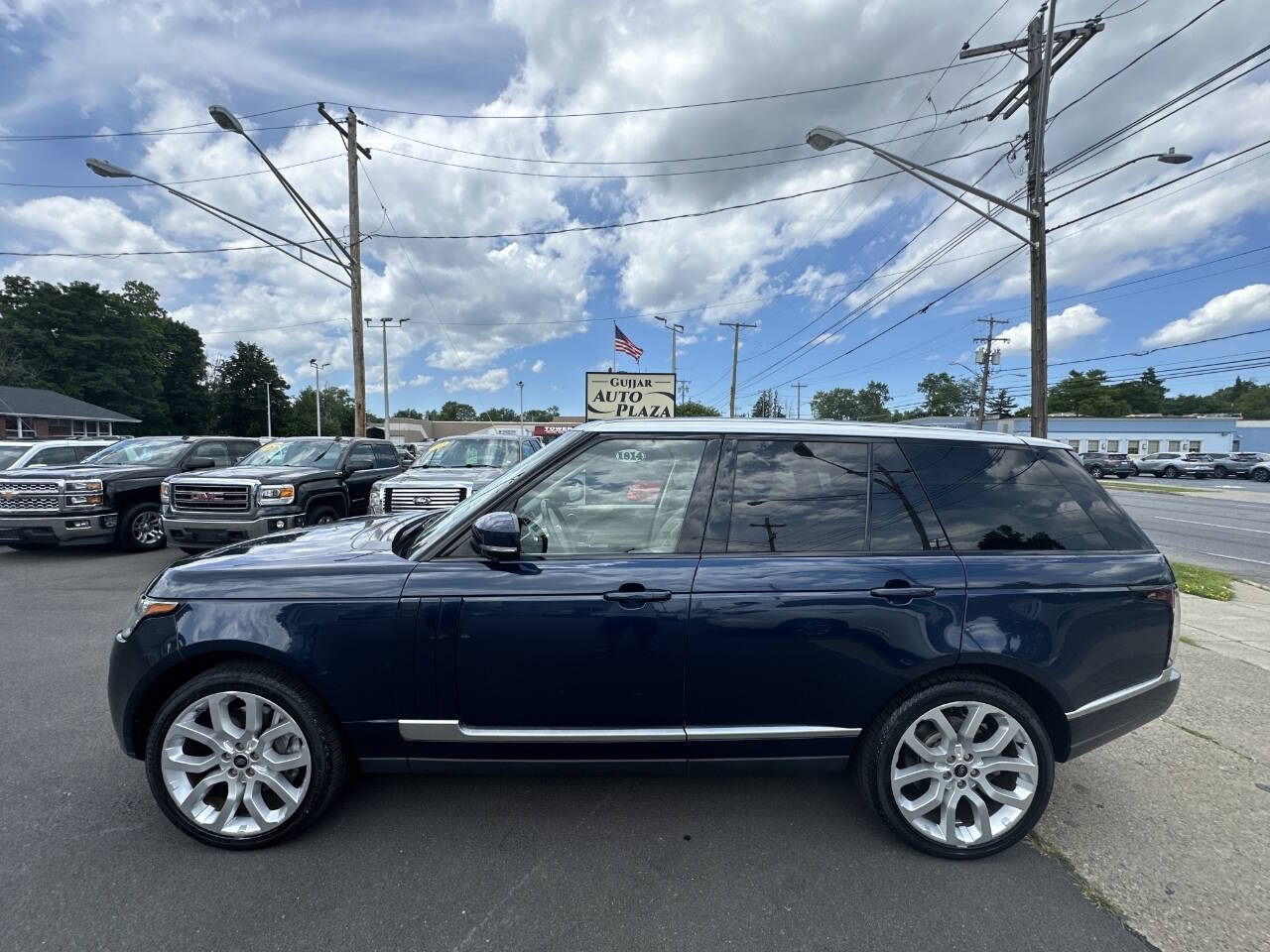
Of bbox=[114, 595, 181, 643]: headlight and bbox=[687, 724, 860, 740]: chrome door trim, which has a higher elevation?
bbox=[114, 595, 181, 643]: headlight

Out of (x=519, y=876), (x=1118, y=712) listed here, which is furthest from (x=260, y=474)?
(x=1118, y=712)

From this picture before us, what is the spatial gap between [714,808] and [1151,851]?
182 cm

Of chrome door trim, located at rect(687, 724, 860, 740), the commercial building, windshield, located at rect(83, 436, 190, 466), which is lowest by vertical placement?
chrome door trim, located at rect(687, 724, 860, 740)

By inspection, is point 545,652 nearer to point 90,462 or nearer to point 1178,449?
point 90,462

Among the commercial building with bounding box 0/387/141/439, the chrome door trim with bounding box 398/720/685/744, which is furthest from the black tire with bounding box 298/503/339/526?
the commercial building with bounding box 0/387/141/439

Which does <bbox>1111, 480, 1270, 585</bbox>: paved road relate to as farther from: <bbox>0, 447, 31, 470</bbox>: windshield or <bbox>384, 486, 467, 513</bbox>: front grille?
<bbox>0, 447, 31, 470</bbox>: windshield

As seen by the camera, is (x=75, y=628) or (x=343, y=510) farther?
(x=343, y=510)

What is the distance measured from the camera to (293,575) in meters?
2.44

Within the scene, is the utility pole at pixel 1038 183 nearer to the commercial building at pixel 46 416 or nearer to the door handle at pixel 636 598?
the door handle at pixel 636 598

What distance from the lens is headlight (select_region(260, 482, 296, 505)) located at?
728 cm

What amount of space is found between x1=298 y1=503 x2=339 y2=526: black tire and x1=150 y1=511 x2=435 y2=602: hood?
565 centimetres

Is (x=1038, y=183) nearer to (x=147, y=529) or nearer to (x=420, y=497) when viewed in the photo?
(x=420, y=497)

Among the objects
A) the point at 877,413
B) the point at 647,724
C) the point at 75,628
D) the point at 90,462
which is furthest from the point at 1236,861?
the point at 877,413

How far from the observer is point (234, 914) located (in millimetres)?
2064
